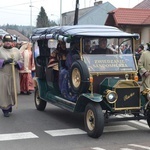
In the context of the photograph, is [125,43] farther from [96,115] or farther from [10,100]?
[10,100]

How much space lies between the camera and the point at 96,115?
7.42 m

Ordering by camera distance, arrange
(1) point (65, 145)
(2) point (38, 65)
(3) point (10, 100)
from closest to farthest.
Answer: (1) point (65, 145) < (3) point (10, 100) < (2) point (38, 65)

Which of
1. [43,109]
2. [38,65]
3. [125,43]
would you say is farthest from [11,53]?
[125,43]

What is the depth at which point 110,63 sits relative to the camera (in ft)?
Answer: 27.2

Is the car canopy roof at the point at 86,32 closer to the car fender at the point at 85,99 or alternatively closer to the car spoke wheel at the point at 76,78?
the car spoke wheel at the point at 76,78

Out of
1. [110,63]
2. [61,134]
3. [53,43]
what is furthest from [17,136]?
[53,43]

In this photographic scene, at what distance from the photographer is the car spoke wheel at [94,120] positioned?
7.41 m

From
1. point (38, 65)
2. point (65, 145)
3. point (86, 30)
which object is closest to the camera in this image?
point (65, 145)

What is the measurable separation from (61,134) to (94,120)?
76cm

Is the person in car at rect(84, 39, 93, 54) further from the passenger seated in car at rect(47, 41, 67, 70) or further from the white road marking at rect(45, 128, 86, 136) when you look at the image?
the white road marking at rect(45, 128, 86, 136)

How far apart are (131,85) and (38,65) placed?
3347 mm

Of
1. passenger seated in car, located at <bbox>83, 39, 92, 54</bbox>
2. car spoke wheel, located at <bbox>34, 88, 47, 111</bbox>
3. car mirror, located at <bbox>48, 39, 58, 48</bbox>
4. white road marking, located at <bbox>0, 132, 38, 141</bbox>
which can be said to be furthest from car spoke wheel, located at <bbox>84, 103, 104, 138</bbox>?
car spoke wheel, located at <bbox>34, 88, 47, 111</bbox>

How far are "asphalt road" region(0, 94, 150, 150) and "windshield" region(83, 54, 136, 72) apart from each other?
1.21 m

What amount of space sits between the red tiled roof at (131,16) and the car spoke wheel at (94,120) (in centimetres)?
1879
